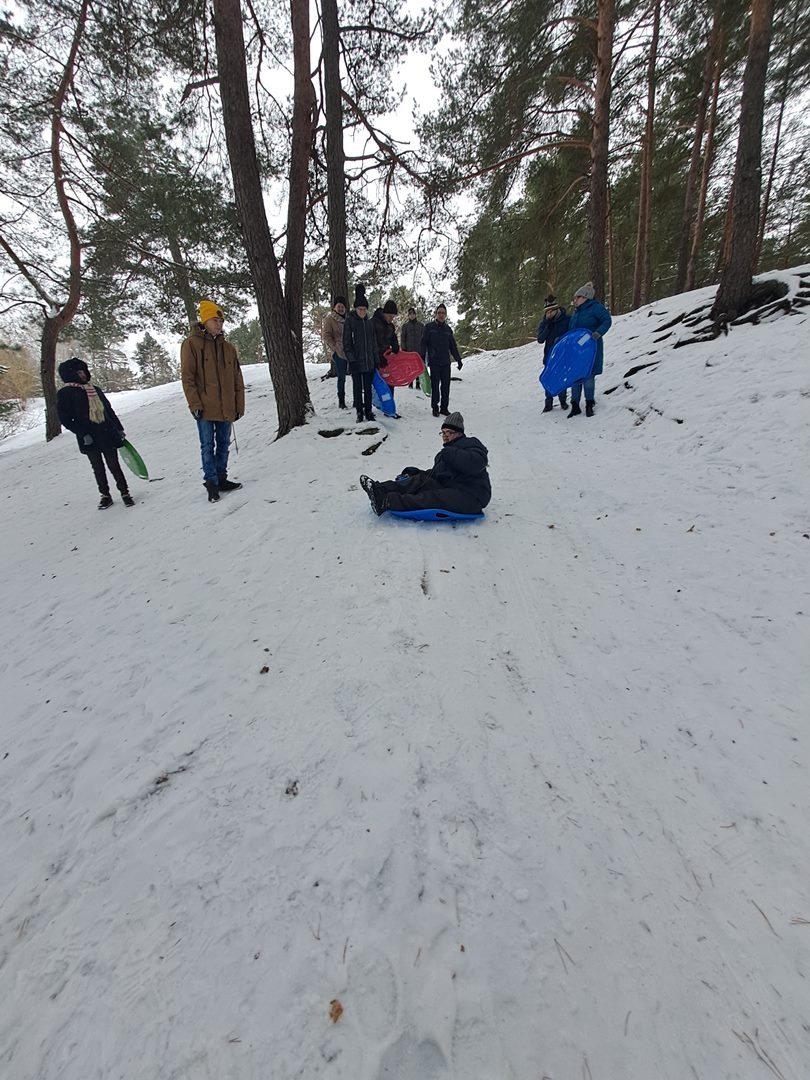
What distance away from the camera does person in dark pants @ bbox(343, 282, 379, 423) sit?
249 inches

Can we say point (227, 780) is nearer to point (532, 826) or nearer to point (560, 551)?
point (532, 826)

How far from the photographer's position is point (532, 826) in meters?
1.53

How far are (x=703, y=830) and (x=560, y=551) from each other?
2.04 metres

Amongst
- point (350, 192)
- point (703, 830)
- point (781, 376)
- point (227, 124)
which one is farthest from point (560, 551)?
point (350, 192)

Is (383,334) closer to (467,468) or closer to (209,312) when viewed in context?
(209,312)

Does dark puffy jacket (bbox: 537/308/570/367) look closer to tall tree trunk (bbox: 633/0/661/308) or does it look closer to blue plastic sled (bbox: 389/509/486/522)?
blue plastic sled (bbox: 389/509/486/522)

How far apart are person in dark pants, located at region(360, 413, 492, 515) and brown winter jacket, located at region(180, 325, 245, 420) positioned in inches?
77.5

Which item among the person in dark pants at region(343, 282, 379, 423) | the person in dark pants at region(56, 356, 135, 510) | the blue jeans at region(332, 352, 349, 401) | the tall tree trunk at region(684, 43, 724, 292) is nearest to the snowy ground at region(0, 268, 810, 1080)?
the person in dark pants at region(56, 356, 135, 510)

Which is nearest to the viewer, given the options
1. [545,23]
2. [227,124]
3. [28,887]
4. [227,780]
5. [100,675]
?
[28,887]

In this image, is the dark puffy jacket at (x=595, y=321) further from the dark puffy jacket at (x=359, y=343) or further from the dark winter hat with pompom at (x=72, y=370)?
the dark winter hat with pompom at (x=72, y=370)

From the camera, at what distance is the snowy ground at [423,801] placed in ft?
3.61

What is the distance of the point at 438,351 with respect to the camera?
7.35m

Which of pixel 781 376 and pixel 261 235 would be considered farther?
pixel 261 235

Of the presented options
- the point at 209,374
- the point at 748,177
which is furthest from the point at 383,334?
the point at 748,177
